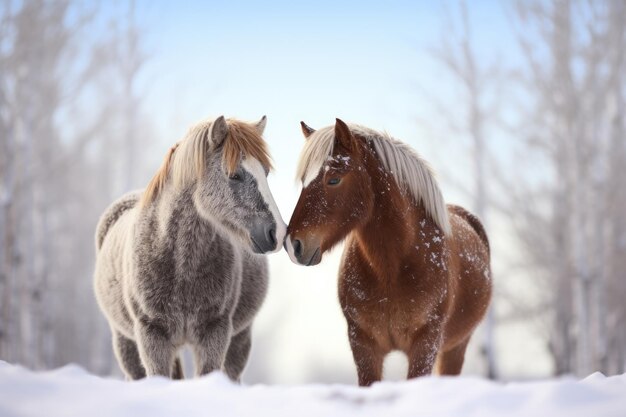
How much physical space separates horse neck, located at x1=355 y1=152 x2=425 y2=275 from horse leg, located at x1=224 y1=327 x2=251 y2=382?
5.84 feet

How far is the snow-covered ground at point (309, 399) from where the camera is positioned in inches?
89.8

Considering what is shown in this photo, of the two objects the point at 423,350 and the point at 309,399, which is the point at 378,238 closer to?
the point at 423,350

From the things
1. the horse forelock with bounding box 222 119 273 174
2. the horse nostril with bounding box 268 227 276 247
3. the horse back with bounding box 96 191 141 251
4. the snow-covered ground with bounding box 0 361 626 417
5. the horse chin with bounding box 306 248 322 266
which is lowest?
the horse back with bounding box 96 191 141 251

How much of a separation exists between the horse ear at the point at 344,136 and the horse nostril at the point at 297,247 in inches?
26.5

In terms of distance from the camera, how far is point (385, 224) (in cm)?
388

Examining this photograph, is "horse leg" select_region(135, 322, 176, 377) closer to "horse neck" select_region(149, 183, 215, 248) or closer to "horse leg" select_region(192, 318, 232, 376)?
"horse leg" select_region(192, 318, 232, 376)

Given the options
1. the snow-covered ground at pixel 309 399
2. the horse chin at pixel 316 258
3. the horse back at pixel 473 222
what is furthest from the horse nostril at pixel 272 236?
the horse back at pixel 473 222

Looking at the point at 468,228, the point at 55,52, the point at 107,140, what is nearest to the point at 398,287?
the point at 468,228

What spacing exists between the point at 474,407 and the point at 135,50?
16.0 meters

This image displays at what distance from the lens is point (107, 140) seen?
22266mm

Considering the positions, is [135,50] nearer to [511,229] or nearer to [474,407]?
[511,229]

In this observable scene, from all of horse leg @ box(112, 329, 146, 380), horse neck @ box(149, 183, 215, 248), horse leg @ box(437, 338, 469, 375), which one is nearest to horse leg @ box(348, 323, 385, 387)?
horse neck @ box(149, 183, 215, 248)

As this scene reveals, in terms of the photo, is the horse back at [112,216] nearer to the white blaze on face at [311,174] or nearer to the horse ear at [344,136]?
the white blaze on face at [311,174]

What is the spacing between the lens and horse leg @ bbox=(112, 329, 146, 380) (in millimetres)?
5086
